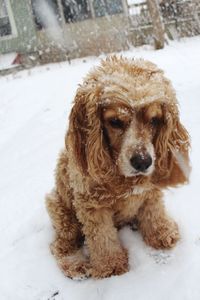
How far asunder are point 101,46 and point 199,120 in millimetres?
12124

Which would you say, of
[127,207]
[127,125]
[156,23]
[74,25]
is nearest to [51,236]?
[127,207]

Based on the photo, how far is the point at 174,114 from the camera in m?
2.98

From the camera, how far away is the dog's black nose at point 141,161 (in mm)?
2766

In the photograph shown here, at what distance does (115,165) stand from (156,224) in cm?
76

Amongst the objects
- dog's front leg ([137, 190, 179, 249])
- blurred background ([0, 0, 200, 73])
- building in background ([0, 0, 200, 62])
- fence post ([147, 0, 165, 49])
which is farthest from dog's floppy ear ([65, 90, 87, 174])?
building in background ([0, 0, 200, 62])

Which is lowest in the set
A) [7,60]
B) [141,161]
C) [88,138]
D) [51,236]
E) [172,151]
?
[7,60]

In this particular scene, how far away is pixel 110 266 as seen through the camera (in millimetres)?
3324

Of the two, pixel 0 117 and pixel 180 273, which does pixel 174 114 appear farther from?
pixel 0 117

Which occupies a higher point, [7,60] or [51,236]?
[51,236]

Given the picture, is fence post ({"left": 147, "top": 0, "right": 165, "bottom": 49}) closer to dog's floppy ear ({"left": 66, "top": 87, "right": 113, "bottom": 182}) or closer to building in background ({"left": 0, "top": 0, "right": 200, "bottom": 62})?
building in background ({"left": 0, "top": 0, "right": 200, "bottom": 62})

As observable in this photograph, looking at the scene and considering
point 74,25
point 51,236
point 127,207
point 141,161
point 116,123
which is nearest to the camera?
point 141,161

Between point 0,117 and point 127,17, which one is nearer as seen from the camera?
point 0,117

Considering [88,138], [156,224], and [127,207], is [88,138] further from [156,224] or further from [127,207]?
[156,224]

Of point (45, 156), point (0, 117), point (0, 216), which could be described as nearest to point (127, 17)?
point (0, 117)
